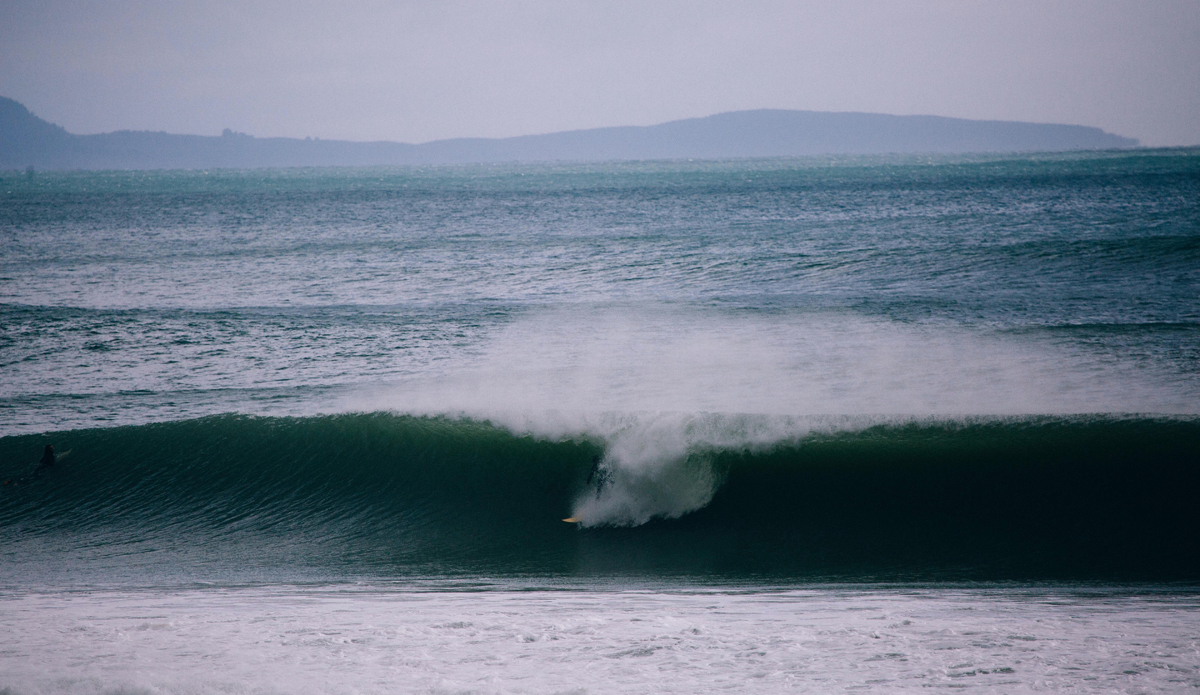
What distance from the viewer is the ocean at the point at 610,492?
435 centimetres

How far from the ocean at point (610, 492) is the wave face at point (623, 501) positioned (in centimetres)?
4

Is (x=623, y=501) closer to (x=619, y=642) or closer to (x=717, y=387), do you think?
(x=619, y=642)

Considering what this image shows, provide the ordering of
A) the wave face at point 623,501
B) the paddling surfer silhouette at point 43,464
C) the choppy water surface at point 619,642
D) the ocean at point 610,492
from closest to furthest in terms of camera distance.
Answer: the choppy water surface at point 619,642 → the ocean at point 610,492 → the wave face at point 623,501 → the paddling surfer silhouette at point 43,464

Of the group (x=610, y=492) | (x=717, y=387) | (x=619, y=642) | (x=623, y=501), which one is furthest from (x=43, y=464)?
(x=717, y=387)

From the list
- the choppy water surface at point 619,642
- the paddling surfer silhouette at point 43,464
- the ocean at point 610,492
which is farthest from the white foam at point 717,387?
the paddling surfer silhouette at point 43,464

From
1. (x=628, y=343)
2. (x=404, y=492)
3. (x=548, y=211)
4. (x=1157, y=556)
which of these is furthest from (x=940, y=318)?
(x=548, y=211)

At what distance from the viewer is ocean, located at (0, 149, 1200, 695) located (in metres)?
4.35

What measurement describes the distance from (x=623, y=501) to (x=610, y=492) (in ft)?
0.57

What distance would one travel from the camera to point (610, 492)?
720 centimetres

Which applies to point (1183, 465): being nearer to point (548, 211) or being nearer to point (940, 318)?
point (940, 318)

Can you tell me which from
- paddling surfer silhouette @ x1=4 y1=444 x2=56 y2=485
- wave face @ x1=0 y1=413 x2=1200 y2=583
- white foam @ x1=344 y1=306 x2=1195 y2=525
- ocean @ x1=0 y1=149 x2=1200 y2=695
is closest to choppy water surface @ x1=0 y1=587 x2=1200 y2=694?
ocean @ x1=0 y1=149 x2=1200 y2=695

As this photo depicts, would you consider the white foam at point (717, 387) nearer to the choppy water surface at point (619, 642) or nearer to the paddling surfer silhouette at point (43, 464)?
the choppy water surface at point (619, 642)

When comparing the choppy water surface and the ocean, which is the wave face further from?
the choppy water surface

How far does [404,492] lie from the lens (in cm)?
797
